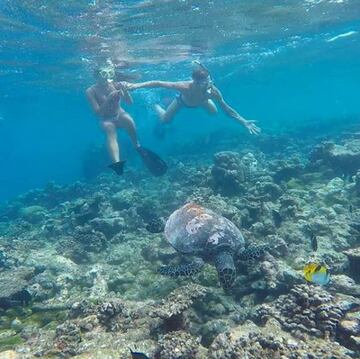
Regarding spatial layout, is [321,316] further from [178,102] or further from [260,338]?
[178,102]

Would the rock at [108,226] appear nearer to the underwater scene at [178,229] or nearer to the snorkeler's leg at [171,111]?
the underwater scene at [178,229]

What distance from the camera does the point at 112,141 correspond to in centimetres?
1368

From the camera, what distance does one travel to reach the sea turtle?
6043mm

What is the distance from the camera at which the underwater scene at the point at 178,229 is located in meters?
4.57

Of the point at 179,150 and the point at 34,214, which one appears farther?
the point at 179,150

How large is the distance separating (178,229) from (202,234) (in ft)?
2.26

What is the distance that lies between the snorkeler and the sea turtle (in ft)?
26.4

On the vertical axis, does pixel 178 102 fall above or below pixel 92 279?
above

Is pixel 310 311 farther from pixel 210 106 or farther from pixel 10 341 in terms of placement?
pixel 210 106

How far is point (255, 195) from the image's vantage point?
11328 mm

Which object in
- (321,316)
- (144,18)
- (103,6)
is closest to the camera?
(321,316)

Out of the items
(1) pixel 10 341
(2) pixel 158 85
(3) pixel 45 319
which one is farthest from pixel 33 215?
(1) pixel 10 341

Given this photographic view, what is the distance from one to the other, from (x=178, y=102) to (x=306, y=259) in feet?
43.0

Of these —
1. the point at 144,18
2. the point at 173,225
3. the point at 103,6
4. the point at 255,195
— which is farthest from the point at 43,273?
the point at 144,18
